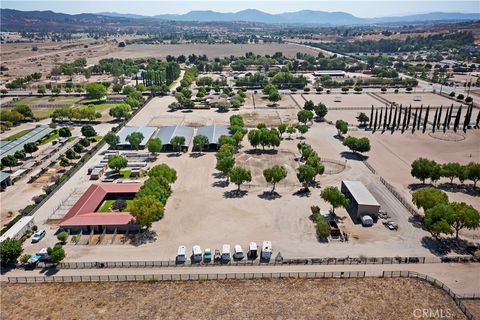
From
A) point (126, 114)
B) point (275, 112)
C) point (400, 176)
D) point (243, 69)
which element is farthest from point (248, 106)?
point (243, 69)

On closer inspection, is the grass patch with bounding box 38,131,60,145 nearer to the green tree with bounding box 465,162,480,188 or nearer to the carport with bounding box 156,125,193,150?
the carport with bounding box 156,125,193,150

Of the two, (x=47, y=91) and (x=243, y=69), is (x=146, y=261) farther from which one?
(x=243, y=69)

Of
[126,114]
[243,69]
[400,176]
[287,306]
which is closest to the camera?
[287,306]

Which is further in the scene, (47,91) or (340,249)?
(47,91)

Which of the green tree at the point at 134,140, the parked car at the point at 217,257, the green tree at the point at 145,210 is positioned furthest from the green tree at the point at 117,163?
the parked car at the point at 217,257

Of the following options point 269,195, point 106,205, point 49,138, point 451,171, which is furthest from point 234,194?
point 49,138

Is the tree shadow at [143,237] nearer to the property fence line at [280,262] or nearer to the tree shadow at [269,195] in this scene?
the property fence line at [280,262]
